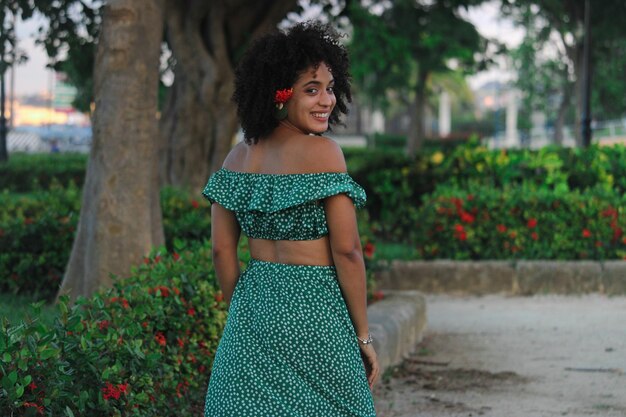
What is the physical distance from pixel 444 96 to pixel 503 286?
8304cm

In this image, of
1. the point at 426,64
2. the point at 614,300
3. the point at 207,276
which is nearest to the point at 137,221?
the point at 207,276

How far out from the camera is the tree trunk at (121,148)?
7648mm

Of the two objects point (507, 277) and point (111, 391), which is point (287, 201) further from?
point (507, 277)

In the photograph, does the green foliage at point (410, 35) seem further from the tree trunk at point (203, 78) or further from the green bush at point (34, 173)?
the green bush at point (34, 173)

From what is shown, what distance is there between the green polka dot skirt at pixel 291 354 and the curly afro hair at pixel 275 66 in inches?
19.0

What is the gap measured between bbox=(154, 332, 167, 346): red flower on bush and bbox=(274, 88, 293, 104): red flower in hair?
1.77 meters

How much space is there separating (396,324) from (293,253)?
4.32m

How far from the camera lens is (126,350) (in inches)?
181

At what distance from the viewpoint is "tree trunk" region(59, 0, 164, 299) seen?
7.65 meters

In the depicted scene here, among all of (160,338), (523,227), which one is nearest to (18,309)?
(160,338)

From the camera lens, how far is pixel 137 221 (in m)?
7.72

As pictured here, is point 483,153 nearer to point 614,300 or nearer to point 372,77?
point 614,300

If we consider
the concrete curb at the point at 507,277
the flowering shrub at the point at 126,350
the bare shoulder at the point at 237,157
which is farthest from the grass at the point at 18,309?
the concrete curb at the point at 507,277

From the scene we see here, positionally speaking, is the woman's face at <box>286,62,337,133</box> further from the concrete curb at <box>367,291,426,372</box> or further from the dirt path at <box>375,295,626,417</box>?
the concrete curb at <box>367,291,426,372</box>
